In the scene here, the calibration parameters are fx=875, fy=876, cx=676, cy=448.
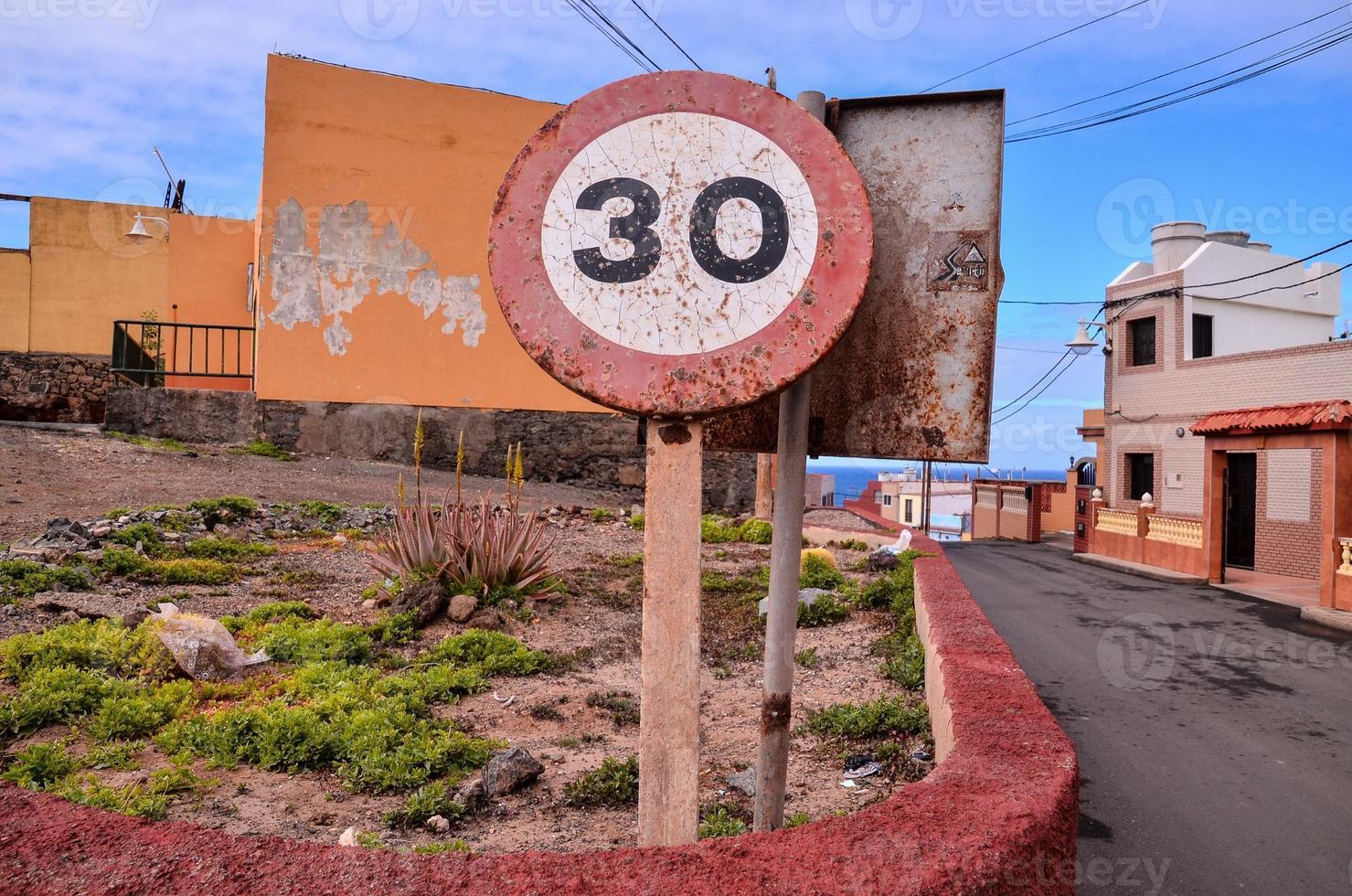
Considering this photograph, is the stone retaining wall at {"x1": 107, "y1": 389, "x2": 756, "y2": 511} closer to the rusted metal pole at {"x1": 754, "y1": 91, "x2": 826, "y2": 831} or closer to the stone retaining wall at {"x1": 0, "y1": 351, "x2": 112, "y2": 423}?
the stone retaining wall at {"x1": 0, "y1": 351, "x2": 112, "y2": 423}

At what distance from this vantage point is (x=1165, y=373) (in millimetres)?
21625

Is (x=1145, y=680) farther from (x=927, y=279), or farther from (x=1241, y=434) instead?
(x=1241, y=434)

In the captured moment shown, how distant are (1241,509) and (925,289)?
1992 cm

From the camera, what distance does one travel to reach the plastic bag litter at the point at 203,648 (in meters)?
3.95

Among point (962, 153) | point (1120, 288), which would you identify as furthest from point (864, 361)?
point (1120, 288)

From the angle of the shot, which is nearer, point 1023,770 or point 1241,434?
point 1023,770

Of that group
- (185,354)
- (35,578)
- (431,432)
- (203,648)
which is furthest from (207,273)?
(203,648)

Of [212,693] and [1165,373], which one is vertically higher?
[1165,373]

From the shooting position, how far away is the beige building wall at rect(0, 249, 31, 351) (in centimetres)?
1938

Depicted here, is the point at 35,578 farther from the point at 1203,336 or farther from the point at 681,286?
the point at 1203,336

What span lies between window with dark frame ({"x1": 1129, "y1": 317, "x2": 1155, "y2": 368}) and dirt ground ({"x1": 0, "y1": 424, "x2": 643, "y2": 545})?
653 inches

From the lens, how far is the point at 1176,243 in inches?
901

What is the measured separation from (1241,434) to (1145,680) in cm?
861

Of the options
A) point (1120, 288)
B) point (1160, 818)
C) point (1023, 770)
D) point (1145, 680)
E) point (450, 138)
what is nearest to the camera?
point (1023, 770)
